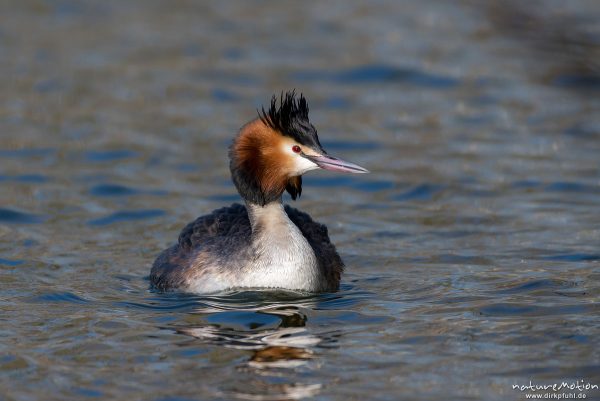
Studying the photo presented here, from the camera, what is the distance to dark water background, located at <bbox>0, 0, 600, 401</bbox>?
785 centimetres

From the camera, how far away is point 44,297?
988cm

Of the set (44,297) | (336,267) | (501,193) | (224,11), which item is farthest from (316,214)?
(224,11)

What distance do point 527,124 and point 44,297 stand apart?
8.46m

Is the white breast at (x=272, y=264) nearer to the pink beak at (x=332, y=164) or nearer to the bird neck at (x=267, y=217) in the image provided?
the bird neck at (x=267, y=217)

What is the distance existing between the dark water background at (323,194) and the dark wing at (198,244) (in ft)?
0.64

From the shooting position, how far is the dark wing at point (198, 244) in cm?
981

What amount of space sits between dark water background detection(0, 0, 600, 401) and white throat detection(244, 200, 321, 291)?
0.16m

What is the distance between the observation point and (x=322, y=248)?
10297mm

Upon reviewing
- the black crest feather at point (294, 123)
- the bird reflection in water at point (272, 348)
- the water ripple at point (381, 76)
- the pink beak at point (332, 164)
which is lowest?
the bird reflection in water at point (272, 348)

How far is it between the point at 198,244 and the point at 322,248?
1063mm

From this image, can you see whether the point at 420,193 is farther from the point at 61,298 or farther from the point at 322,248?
the point at 61,298

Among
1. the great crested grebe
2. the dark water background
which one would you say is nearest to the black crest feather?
the great crested grebe

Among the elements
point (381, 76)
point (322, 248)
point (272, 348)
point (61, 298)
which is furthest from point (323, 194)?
point (272, 348)

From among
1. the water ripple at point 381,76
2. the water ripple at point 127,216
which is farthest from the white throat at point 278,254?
the water ripple at point 381,76
